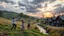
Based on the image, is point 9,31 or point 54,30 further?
point 54,30

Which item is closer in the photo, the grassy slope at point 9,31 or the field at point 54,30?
the grassy slope at point 9,31

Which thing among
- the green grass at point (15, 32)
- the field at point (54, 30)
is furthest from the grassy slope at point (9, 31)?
the field at point (54, 30)

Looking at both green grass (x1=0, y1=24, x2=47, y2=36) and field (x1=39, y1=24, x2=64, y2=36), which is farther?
field (x1=39, y1=24, x2=64, y2=36)

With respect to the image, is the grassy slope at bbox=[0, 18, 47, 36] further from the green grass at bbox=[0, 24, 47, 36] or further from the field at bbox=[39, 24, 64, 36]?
the field at bbox=[39, 24, 64, 36]

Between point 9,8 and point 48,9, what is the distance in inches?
64.6

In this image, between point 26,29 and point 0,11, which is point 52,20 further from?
point 0,11

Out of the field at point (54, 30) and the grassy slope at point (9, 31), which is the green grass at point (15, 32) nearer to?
the grassy slope at point (9, 31)

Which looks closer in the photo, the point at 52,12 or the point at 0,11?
the point at 0,11

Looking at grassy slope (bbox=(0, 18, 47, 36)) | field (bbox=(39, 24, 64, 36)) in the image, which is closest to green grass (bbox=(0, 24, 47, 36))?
grassy slope (bbox=(0, 18, 47, 36))

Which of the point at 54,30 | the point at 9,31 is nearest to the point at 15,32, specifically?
the point at 9,31

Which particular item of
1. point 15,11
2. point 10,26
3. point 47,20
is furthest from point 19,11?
point 47,20

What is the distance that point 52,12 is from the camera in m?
8.22

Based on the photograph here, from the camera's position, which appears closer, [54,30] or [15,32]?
[15,32]

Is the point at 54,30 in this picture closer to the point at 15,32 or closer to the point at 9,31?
the point at 15,32
